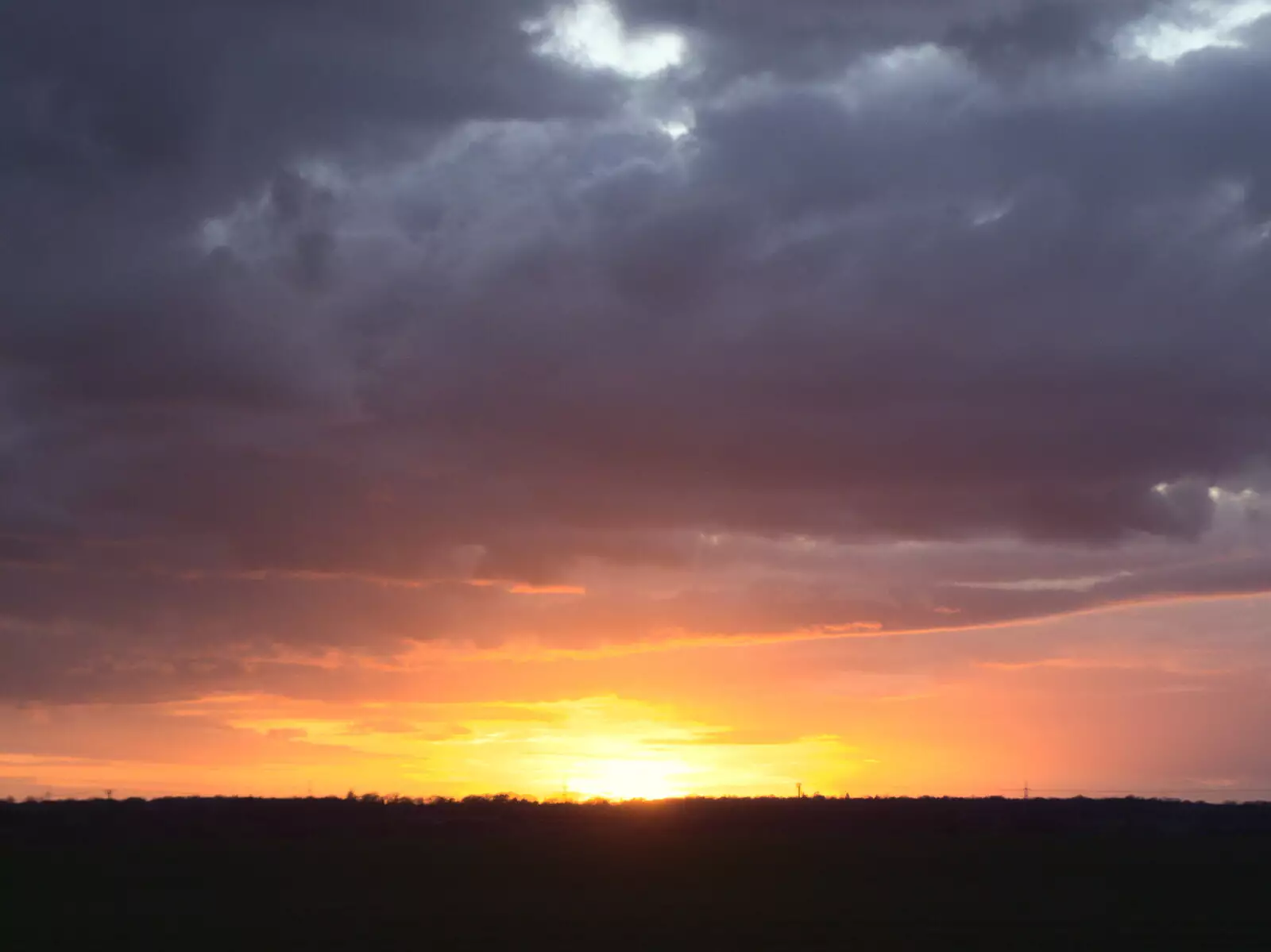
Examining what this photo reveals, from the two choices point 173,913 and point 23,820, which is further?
point 23,820

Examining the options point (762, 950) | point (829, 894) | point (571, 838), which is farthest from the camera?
point (571, 838)

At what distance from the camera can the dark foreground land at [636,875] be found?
124ft

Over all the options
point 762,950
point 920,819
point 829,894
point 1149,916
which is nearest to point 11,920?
point 762,950

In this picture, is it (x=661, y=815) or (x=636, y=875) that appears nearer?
(x=636, y=875)

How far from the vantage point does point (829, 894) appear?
45.2 meters

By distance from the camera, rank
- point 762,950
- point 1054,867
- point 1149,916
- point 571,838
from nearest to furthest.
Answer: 1. point 762,950
2. point 1149,916
3. point 1054,867
4. point 571,838

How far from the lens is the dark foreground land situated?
37875mm

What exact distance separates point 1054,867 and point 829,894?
468 inches

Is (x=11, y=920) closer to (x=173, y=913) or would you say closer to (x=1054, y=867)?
(x=173, y=913)

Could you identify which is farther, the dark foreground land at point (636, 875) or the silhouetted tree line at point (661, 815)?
the silhouetted tree line at point (661, 815)

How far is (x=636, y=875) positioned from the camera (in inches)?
1930

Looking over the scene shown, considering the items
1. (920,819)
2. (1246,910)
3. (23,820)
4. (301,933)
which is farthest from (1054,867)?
(23,820)

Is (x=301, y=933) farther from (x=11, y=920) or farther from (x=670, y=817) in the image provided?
(x=670, y=817)

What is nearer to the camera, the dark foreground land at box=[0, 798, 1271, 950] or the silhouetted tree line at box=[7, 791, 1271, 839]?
the dark foreground land at box=[0, 798, 1271, 950]
